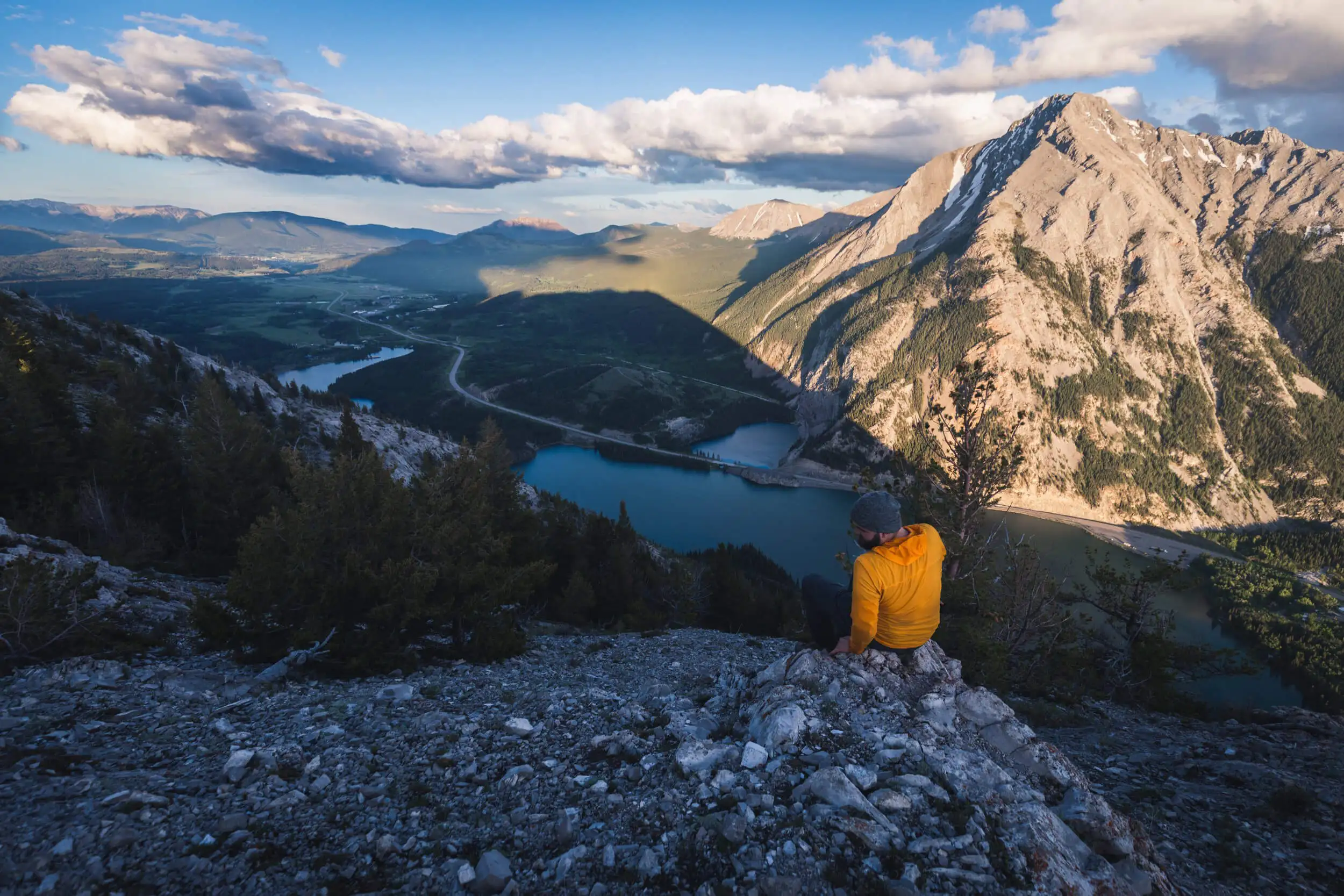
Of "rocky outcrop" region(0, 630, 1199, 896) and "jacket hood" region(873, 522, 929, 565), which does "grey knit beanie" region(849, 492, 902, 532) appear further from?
"rocky outcrop" region(0, 630, 1199, 896)

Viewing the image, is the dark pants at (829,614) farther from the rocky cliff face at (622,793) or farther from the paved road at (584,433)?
the paved road at (584,433)

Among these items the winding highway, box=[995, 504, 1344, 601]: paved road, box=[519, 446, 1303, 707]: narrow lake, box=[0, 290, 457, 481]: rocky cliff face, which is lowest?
box=[995, 504, 1344, 601]: paved road

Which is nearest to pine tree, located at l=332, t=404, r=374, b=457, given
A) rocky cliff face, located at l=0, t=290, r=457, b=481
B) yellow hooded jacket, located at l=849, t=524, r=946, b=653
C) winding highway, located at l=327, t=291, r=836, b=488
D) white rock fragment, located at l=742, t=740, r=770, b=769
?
rocky cliff face, located at l=0, t=290, r=457, b=481

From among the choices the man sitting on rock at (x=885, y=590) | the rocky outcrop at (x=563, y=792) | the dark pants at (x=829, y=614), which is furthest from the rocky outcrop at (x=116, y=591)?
the man sitting on rock at (x=885, y=590)

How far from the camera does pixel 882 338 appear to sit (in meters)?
190

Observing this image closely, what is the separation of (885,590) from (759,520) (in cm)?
11365

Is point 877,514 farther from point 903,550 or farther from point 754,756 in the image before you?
point 754,756

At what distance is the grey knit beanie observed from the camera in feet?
24.5

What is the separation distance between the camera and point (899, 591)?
7.98 metres

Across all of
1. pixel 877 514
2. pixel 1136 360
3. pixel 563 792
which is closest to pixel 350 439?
pixel 563 792

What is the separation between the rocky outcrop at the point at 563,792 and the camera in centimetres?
528

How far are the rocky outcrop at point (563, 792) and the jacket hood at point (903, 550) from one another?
2.23m

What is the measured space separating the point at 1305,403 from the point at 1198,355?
88.5 ft

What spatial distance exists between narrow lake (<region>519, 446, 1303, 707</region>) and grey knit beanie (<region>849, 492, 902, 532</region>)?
3249 inches
